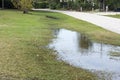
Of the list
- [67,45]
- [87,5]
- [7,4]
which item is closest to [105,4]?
[87,5]

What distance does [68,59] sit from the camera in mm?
13906

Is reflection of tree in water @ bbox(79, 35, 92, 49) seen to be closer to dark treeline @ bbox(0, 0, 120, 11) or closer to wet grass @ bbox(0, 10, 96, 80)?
wet grass @ bbox(0, 10, 96, 80)

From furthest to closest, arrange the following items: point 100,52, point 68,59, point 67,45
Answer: point 67,45
point 100,52
point 68,59

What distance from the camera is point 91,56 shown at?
49.0ft

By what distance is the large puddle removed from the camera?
12.3m

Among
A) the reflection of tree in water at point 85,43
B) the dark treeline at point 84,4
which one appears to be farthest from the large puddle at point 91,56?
the dark treeline at point 84,4

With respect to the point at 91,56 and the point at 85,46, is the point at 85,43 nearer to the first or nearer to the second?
the point at 85,46

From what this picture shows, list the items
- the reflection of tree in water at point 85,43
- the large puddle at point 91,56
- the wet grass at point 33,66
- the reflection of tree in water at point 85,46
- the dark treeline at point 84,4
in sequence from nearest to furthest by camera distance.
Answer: the wet grass at point 33,66
the large puddle at point 91,56
the reflection of tree in water at point 85,46
the reflection of tree in water at point 85,43
the dark treeline at point 84,4

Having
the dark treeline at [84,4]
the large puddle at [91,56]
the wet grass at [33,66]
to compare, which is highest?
the dark treeline at [84,4]

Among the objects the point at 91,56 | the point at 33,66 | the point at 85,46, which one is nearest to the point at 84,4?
the point at 85,46

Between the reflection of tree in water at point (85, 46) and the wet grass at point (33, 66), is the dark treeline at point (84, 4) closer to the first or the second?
the reflection of tree in water at point (85, 46)

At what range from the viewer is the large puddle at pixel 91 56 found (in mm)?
12266

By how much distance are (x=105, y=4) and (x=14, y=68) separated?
72.3 metres

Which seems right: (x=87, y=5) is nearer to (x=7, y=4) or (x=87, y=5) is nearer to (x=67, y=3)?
Answer: (x=67, y=3)
